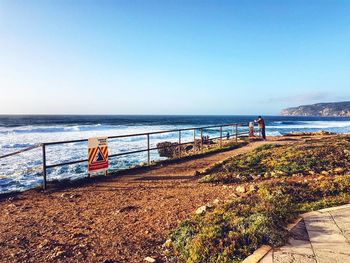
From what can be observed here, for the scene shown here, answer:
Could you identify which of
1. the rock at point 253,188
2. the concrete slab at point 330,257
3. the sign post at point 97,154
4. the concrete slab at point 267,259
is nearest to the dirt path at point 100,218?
the rock at point 253,188

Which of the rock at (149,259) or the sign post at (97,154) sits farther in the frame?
the sign post at (97,154)

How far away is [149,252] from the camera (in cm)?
430

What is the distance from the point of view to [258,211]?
501 cm

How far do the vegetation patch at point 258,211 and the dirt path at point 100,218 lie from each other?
1.78 ft

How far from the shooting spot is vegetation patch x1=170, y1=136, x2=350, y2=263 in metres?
3.96

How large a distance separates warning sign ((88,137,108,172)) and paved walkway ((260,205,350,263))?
256 inches

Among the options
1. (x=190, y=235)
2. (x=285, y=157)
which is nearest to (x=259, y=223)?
(x=190, y=235)

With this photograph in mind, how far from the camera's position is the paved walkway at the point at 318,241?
3.47 m

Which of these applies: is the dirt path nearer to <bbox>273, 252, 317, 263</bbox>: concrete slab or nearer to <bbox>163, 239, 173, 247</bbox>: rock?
<bbox>163, 239, 173, 247</bbox>: rock

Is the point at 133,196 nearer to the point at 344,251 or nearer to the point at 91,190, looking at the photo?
the point at 91,190

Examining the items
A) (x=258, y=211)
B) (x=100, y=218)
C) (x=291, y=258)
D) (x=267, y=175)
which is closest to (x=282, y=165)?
(x=267, y=175)

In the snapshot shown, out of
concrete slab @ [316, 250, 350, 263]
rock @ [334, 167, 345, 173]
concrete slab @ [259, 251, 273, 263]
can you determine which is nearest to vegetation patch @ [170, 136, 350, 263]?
rock @ [334, 167, 345, 173]

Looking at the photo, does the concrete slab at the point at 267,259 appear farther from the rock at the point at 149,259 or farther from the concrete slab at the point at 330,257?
the rock at the point at 149,259

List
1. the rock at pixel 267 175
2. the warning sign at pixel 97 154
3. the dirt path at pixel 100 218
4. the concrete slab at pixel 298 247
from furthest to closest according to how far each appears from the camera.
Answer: the warning sign at pixel 97 154 → the rock at pixel 267 175 → the dirt path at pixel 100 218 → the concrete slab at pixel 298 247
